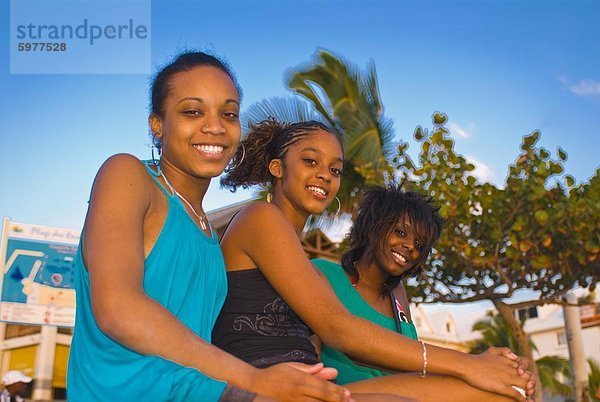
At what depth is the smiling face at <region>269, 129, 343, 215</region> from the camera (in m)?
3.14

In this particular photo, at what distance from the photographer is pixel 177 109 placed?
7.46 ft

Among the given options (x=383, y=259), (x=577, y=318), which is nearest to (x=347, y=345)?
(x=383, y=259)

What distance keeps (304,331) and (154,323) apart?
1.08 metres

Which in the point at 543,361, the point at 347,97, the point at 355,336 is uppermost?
the point at 347,97

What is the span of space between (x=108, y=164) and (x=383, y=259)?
2.07 m

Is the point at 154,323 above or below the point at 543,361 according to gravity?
above

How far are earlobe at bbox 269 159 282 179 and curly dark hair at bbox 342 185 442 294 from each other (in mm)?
789

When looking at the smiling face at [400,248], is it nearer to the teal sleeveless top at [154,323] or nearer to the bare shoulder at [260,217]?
the bare shoulder at [260,217]

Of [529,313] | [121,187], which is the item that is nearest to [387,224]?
[121,187]

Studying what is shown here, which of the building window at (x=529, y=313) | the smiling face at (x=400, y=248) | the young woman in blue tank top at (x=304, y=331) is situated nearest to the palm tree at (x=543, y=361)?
the building window at (x=529, y=313)

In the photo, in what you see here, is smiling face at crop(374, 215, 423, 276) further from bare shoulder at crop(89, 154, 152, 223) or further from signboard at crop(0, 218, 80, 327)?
signboard at crop(0, 218, 80, 327)

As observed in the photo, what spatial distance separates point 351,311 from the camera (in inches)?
142

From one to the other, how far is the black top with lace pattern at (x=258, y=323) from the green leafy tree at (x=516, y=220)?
27.5ft

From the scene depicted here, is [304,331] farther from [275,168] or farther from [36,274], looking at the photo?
[36,274]
